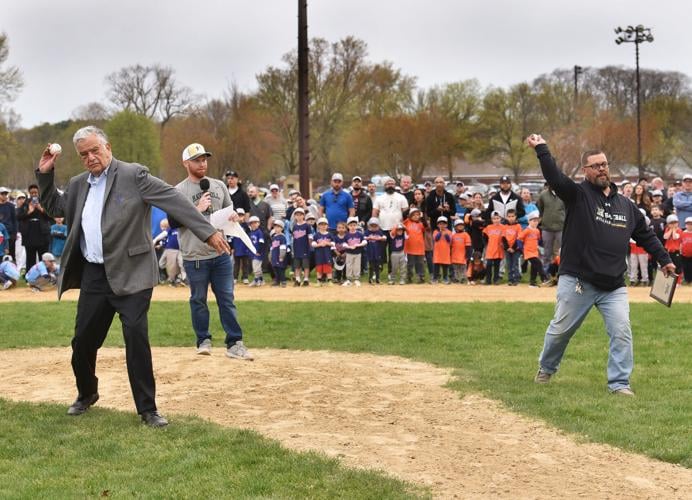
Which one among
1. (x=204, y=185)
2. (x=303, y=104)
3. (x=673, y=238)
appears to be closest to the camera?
(x=204, y=185)

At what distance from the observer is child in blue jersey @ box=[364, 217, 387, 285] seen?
1822cm

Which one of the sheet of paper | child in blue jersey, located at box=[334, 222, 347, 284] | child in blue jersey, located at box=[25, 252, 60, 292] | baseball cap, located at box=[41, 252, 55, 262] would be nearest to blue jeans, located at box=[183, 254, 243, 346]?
the sheet of paper

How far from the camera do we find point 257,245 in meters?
18.4

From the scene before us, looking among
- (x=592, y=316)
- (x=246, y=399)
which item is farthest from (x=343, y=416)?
(x=592, y=316)

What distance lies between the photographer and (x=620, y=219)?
8031 millimetres

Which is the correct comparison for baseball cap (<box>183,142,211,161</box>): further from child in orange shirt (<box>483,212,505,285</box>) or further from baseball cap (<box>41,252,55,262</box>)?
baseball cap (<box>41,252,55,262</box>)

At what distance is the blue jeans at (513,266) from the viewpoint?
58.6 feet

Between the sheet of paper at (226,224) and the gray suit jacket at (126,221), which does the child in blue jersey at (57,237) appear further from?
the gray suit jacket at (126,221)

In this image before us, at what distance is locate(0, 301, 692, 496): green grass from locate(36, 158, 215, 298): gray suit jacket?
3.63 ft

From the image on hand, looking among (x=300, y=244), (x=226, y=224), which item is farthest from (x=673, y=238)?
(x=226, y=224)

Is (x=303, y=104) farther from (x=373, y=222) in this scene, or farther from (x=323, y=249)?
(x=323, y=249)

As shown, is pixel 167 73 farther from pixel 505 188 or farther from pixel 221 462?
pixel 221 462

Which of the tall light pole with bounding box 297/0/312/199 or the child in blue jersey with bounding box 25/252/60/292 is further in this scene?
the tall light pole with bounding box 297/0/312/199

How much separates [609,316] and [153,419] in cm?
399
